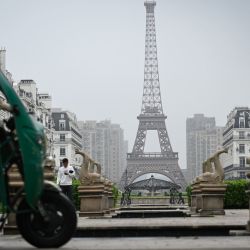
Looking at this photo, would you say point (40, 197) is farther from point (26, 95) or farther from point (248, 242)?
point (26, 95)

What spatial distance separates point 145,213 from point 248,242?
1253 cm

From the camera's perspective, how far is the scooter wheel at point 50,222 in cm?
780

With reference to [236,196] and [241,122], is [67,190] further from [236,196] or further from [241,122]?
[241,122]

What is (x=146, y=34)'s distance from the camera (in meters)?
150

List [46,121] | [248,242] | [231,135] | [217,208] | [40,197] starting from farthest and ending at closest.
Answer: [231,135] < [46,121] < [217,208] < [248,242] < [40,197]

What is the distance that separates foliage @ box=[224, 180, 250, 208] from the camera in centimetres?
2744

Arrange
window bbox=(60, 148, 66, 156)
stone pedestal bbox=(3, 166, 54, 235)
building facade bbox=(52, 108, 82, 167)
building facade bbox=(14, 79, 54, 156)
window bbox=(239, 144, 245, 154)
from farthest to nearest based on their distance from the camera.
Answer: window bbox=(239, 144, 245, 154), window bbox=(60, 148, 66, 156), building facade bbox=(52, 108, 82, 167), building facade bbox=(14, 79, 54, 156), stone pedestal bbox=(3, 166, 54, 235)

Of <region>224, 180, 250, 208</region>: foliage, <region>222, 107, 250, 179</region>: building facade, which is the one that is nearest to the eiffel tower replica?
<region>222, 107, 250, 179</region>: building facade

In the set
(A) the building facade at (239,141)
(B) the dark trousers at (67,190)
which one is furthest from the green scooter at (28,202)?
(A) the building facade at (239,141)

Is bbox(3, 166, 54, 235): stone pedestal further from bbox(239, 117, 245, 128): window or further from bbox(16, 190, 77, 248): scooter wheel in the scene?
bbox(239, 117, 245, 128): window

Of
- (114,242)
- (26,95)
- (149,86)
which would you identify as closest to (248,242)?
(114,242)

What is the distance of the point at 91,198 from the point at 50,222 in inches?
450

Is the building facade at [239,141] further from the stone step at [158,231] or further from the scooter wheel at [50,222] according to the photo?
the scooter wheel at [50,222]

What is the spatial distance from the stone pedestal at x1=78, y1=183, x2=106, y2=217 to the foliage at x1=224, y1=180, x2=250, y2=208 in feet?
31.4
